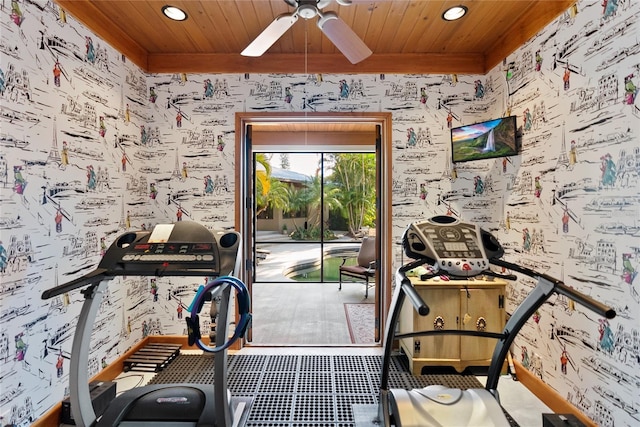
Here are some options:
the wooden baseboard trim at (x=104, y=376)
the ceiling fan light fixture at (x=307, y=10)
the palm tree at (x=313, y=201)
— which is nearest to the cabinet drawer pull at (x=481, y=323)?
the ceiling fan light fixture at (x=307, y=10)

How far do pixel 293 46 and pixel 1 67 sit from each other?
81.4 inches

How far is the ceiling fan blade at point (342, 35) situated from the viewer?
6.31 feet

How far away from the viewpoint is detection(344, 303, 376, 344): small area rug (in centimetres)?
350

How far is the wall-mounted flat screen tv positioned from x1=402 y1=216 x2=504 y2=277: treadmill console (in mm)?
1245

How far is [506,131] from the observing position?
268 cm

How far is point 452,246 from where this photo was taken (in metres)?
1.73

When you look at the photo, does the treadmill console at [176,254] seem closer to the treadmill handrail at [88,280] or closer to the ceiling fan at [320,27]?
the treadmill handrail at [88,280]

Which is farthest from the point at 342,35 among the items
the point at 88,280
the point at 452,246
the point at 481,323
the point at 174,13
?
the point at 481,323

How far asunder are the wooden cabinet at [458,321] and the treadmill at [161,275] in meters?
1.60

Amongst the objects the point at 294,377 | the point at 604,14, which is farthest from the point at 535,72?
the point at 294,377

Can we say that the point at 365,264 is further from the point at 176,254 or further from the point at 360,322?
the point at 176,254

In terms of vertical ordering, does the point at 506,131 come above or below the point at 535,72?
below

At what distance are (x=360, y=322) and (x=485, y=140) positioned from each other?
2.49 metres

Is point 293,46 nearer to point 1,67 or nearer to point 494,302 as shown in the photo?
point 1,67
